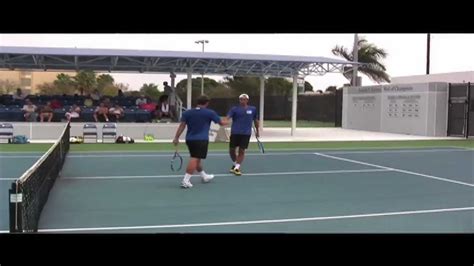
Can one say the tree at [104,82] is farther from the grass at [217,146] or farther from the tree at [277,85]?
the grass at [217,146]

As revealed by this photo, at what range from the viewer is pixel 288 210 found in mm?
8938


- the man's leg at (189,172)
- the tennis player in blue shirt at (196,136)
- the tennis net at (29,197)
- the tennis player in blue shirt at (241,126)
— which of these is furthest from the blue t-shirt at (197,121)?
the tennis net at (29,197)

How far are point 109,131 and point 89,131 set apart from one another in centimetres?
76

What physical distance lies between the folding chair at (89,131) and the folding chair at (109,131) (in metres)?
0.33

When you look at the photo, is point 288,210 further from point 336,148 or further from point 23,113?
point 23,113

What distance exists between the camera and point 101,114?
24641mm

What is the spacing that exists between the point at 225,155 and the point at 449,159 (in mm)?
6789

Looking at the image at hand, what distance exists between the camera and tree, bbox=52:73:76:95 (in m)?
52.1

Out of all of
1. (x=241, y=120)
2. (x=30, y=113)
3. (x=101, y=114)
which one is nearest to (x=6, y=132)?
(x=30, y=113)

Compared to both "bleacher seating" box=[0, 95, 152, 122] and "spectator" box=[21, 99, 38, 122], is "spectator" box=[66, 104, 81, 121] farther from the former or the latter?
"spectator" box=[21, 99, 38, 122]

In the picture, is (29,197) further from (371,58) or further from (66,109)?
(371,58)

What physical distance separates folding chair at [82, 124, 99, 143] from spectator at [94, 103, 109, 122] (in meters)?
2.06
